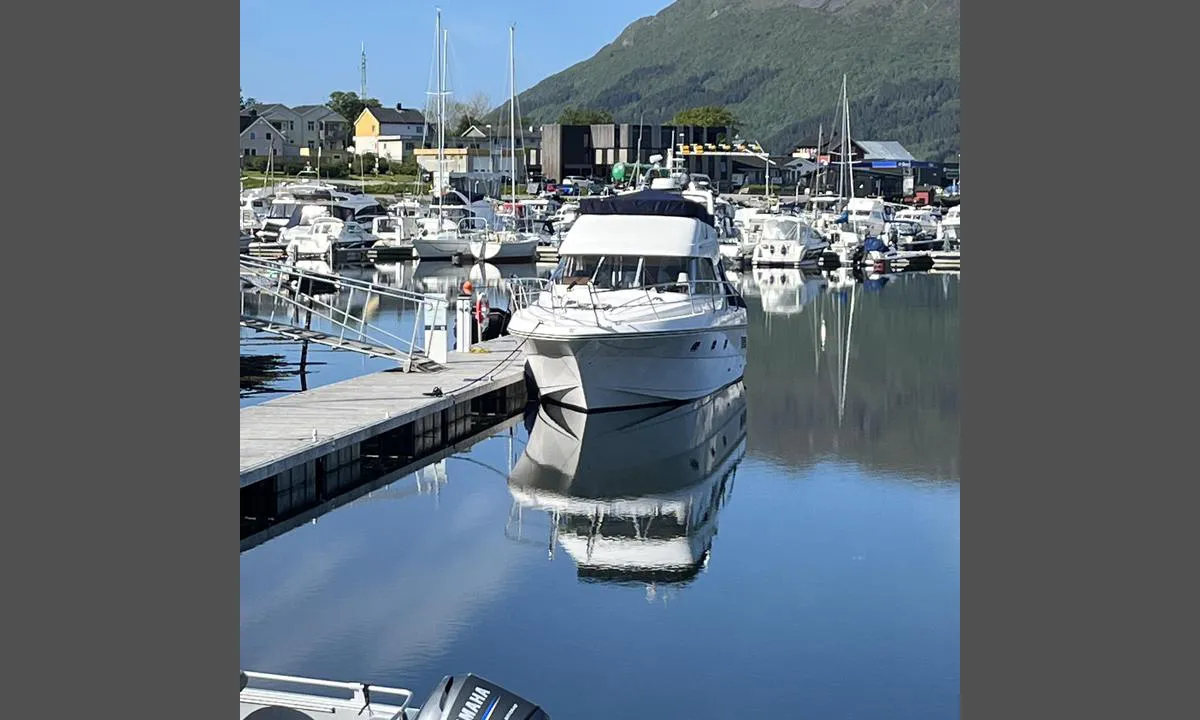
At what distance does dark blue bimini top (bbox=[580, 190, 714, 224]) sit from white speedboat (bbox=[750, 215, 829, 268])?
3831 centimetres

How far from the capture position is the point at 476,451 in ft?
77.6

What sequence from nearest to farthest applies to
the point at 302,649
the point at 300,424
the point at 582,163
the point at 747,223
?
1. the point at 302,649
2. the point at 300,424
3. the point at 747,223
4. the point at 582,163

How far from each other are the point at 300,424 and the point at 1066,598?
631 inches

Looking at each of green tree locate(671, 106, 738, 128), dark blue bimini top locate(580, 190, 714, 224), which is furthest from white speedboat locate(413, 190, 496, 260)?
green tree locate(671, 106, 738, 128)

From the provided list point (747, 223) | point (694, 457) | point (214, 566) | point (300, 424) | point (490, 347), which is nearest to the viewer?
point (214, 566)

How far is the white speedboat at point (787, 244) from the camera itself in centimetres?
6425

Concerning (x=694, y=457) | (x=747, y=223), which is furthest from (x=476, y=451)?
(x=747, y=223)

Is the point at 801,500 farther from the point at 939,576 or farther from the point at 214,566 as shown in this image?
the point at 214,566

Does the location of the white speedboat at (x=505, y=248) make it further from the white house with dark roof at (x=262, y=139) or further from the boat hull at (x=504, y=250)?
the white house with dark roof at (x=262, y=139)

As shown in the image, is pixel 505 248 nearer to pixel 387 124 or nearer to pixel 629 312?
pixel 629 312

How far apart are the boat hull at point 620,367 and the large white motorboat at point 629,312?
0.02 metres

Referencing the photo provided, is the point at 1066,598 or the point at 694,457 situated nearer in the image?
the point at 1066,598

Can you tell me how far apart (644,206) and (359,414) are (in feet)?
22.9

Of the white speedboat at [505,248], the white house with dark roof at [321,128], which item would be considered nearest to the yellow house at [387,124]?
the white house with dark roof at [321,128]
